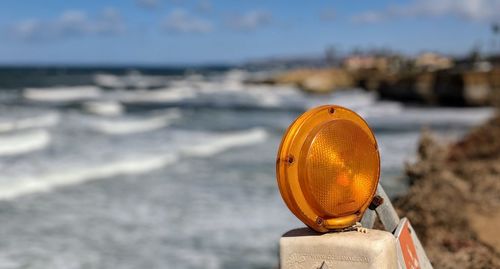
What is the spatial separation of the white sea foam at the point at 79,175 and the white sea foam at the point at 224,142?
4.41 ft

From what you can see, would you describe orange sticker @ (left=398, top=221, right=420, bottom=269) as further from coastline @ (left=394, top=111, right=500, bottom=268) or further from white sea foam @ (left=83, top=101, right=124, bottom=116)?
white sea foam @ (left=83, top=101, right=124, bottom=116)

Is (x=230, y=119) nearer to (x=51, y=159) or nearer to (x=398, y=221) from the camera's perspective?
(x=51, y=159)

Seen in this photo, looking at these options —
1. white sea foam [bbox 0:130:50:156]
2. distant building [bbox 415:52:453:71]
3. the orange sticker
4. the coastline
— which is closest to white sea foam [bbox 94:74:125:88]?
distant building [bbox 415:52:453:71]

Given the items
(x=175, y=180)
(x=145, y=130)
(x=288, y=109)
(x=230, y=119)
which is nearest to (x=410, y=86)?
(x=288, y=109)

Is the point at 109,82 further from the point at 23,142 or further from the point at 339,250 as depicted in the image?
the point at 339,250

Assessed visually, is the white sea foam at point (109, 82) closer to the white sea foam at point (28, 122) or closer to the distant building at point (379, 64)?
the distant building at point (379, 64)

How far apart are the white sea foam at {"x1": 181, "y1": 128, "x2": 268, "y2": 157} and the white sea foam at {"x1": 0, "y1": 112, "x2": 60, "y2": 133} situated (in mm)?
8317

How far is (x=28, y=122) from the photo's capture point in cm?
2834

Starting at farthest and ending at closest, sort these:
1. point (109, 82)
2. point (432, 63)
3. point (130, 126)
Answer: point (432, 63) < point (109, 82) < point (130, 126)

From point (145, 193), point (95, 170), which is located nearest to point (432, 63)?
point (95, 170)

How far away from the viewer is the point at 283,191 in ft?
8.23

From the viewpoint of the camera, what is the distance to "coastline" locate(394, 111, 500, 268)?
520 cm

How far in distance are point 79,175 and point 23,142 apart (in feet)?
23.4

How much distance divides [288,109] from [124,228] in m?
33.4
